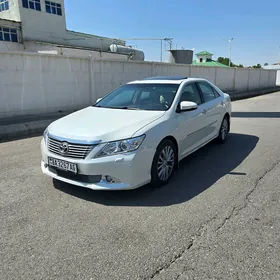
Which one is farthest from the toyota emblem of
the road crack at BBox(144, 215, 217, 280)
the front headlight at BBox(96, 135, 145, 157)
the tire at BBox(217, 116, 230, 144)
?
the tire at BBox(217, 116, 230, 144)

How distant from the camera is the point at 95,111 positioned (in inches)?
173

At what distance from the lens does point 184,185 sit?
12.8ft

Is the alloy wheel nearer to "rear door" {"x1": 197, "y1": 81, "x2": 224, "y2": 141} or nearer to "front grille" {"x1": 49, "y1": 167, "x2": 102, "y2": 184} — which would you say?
"front grille" {"x1": 49, "y1": 167, "x2": 102, "y2": 184}

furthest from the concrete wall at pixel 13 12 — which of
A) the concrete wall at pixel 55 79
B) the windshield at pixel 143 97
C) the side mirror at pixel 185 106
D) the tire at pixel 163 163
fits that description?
the tire at pixel 163 163

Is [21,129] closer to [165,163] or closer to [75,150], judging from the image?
[75,150]

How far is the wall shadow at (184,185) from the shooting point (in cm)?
347

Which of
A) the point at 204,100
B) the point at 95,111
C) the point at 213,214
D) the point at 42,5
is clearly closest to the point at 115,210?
the point at 213,214

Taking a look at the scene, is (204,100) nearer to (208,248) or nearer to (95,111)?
(95,111)

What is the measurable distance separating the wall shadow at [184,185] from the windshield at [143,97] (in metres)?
1.22

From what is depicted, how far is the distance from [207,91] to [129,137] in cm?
284

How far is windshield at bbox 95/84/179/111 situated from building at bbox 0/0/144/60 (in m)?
21.4

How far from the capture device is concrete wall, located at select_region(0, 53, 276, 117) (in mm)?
8305

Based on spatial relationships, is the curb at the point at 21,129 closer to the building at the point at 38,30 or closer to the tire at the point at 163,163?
the tire at the point at 163,163

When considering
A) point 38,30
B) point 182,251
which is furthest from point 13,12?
point 182,251
